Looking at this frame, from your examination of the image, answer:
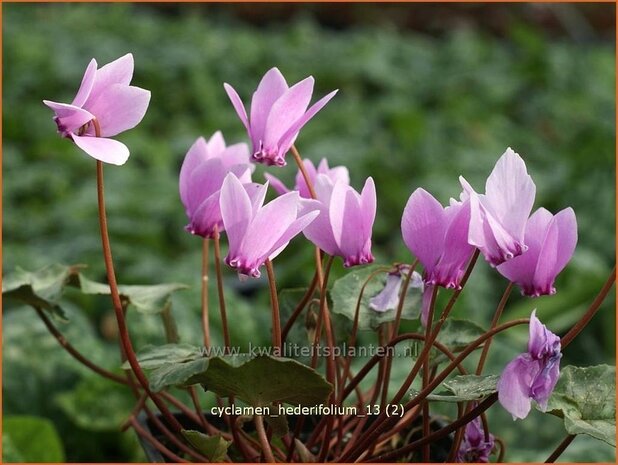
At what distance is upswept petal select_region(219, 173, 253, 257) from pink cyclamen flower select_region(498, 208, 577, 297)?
211mm

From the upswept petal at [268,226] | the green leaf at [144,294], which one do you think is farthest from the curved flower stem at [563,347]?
the green leaf at [144,294]

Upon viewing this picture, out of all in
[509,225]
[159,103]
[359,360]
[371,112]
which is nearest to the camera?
[509,225]

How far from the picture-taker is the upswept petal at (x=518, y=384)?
29.2 inches

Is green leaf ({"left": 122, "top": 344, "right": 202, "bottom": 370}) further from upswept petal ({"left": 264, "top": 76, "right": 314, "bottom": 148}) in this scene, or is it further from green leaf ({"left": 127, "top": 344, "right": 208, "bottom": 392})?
upswept petal ({"left": 264, "top": 76, "right": 314, "bottom": 148})

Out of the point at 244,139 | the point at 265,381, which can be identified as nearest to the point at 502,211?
the point at 265,381

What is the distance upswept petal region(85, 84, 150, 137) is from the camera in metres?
0.79

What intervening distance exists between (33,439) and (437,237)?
83 centimetres

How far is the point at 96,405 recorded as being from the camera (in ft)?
5.24

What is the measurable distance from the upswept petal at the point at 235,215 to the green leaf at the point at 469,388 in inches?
7.9

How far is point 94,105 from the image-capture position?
800 mm

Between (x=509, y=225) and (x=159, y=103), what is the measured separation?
3.96 meters

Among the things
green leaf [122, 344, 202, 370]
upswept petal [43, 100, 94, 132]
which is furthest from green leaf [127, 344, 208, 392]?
upswept petal [43, 100, 94, 132]

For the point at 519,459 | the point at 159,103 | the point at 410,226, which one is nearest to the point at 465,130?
the point at 159,103

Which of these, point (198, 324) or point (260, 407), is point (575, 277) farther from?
point (260, 407)
